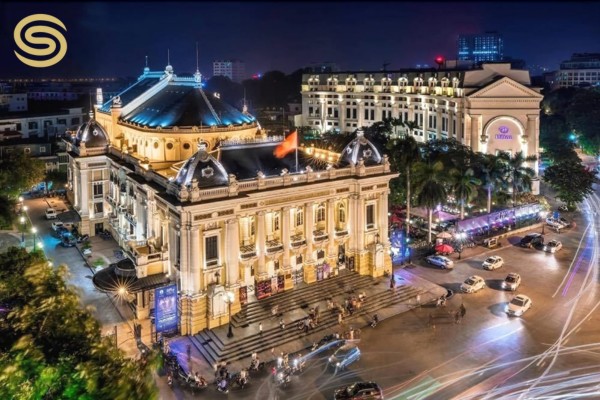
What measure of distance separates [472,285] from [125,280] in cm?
3091

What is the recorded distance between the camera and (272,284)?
160 ft

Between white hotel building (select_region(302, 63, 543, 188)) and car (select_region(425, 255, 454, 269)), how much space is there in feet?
135

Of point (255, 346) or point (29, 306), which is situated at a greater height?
point (29, 306)

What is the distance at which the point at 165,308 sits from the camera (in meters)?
43.0

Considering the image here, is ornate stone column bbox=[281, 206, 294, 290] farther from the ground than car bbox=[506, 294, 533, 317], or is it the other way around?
ornate stone column bbox=[281, 206, 294, 290]

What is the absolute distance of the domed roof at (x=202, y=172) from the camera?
144 feet

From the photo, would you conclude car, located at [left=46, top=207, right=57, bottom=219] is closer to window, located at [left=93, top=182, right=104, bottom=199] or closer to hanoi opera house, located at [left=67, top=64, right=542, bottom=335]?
hanoi opera house, located at [left=67, top=64, right=542, bottom=335]

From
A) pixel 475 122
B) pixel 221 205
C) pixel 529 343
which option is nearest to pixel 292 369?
pixel 221 205

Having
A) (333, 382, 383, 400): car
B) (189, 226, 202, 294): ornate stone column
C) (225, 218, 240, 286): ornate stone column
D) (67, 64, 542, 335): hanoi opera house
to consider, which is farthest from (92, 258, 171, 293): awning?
(333, 382, 383, 400): car

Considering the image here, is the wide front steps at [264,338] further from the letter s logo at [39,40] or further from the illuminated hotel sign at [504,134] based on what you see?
the illuminated hotel sign at [504,134]

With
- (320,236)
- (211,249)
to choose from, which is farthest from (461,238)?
(211,249)

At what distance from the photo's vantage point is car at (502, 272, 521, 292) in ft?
176

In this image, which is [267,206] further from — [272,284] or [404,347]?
[404,347]

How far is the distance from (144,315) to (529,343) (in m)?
30.1
